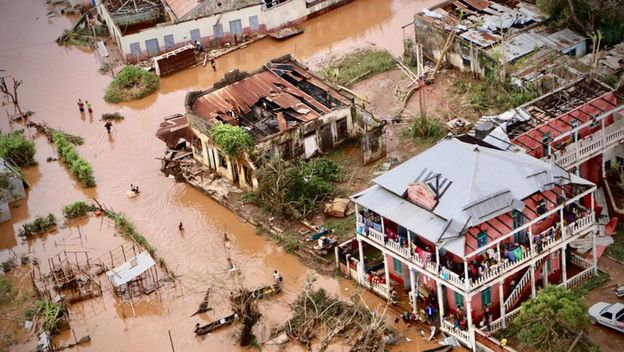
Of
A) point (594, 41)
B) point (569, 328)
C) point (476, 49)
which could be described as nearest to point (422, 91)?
point (476, 49)

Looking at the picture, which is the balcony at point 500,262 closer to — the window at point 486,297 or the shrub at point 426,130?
the window at point 486,297

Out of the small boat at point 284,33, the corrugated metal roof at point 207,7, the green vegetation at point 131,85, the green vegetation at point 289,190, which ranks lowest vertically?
the green vegetation at point 289,190

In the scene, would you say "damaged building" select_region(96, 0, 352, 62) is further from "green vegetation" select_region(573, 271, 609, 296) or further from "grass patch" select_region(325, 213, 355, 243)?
"green vegetation" select_region(573, 271, 609, 296)

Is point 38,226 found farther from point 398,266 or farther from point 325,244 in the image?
point 398,266

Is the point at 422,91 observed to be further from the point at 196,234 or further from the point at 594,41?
the point at 196,234

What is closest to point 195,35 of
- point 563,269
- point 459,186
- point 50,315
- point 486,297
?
point 50,315

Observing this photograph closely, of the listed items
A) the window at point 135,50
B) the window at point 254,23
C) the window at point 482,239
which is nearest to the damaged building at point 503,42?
the window at point 254,23

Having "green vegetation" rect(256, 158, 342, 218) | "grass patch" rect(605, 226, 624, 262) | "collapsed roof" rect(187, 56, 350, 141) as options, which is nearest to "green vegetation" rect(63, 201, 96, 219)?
"collapsed roof" rect(187, 56, 350, 141)
